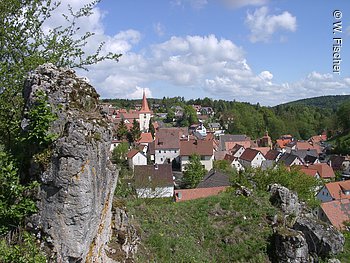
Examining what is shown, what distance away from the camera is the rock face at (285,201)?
45.1 feet

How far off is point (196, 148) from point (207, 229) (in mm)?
45232

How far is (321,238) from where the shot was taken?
41.1 feet

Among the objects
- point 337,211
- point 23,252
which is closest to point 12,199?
point 23,252

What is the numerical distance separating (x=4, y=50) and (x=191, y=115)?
116 metres

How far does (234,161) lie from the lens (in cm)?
5869

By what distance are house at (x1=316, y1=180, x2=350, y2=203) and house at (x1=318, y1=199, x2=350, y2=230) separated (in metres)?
10.7

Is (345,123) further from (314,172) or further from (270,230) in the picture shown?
(270,230)

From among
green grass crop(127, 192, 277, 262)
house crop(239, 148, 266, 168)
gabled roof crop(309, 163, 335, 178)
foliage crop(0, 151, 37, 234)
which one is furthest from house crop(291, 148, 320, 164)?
foliage crop(0, 151, 37, 234)

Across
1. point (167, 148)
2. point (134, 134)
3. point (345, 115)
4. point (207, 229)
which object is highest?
point (345, 115)

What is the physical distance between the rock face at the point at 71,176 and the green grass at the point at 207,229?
13.0 feet

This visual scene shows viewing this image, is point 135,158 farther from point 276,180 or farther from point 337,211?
point 337,211

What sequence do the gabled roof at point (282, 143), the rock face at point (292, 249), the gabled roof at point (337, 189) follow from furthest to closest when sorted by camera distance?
the gabled roof at point (282, 143) < the gabled roof at point (337, 189) < the rock face at point (292, 249)

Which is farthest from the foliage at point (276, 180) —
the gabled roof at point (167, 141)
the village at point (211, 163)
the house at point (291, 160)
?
the gabled roof at point (167, 141)

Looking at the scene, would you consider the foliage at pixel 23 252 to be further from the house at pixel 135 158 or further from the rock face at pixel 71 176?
the house at pixel 135 158
